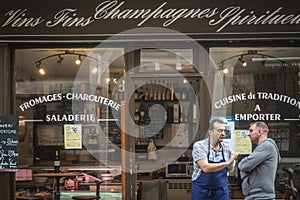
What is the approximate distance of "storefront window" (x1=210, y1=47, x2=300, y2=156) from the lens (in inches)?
296

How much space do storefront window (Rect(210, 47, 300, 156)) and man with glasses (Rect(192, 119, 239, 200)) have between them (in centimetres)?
80

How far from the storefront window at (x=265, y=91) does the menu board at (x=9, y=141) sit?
2850 mm

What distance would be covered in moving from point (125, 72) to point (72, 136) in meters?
1.19

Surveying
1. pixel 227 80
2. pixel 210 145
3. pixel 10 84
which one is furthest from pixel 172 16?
pixel 10 84

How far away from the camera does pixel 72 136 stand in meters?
7.62

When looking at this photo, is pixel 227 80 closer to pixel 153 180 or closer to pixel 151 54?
pixel 151 54

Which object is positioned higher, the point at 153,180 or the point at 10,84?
the point at 10,84

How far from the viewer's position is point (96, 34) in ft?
24.1

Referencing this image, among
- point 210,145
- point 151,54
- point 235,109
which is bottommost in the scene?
point 210,145

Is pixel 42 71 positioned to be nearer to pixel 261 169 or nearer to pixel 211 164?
pixel 211 164

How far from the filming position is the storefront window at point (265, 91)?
7.51 meters

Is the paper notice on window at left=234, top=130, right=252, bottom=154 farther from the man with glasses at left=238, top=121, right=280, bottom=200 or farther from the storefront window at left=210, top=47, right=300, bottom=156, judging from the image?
the man with glasses at left=238, top=121, right=280, bottom=200

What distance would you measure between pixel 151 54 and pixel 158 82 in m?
0.67

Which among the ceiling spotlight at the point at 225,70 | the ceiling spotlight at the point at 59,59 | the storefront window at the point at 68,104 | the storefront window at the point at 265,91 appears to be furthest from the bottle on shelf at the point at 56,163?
the ceiling spotlight at the point at 225,70
